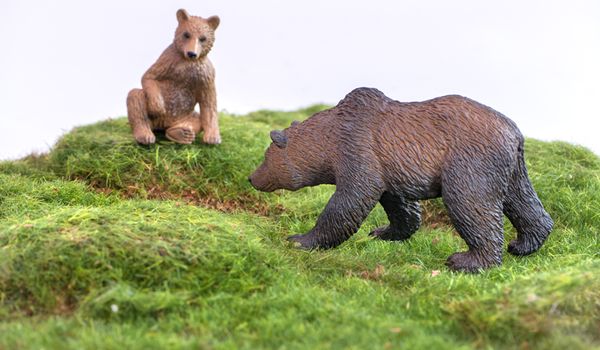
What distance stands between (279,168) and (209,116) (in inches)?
82.7

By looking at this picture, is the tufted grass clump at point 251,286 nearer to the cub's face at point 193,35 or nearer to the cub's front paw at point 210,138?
the cub's front paw at point 210,138

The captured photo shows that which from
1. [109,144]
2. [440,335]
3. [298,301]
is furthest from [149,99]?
[440,335]

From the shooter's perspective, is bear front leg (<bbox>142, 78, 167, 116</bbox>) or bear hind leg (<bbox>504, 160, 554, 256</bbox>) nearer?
bear hind leg (<bbox>504, 160, 554, 256</bbox>)

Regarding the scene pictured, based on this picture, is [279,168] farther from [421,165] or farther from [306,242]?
[421,165]

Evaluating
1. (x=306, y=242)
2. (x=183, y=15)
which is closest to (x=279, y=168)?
(x=306, y=242)

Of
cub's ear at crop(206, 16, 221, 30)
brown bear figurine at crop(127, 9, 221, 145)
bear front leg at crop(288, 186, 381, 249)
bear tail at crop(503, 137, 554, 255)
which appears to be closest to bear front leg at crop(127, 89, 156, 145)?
brown bear figurine at crop(127, 9, 221, 145)

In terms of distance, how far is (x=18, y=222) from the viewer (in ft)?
16.3

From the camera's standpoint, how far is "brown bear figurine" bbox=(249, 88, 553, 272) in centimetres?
506

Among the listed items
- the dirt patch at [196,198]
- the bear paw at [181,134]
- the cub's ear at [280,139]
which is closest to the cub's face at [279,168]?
the cub's ear at [280,139]

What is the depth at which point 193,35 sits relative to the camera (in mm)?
6883

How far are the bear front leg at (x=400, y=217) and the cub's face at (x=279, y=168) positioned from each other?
31.7 inches

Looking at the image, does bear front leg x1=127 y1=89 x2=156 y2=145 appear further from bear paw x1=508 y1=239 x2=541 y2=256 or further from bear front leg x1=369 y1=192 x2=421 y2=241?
bear paw x1=508 y1=239 x2=541 y2=256

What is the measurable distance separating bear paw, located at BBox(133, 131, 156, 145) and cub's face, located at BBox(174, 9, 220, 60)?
920 millimetres

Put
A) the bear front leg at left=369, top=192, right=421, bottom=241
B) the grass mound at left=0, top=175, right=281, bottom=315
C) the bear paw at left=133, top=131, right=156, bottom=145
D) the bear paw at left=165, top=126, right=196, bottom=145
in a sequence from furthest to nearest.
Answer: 1. the bear paw at left=165, top=126, right=196, bottom=145
2. the bear paw at left=133, top=131, right=156, bottom=145
3. the bear front leg at left=369, top=192, right=421, bottom=241
4. the grass mound at left=0, top=175, right=281, bottom=315
